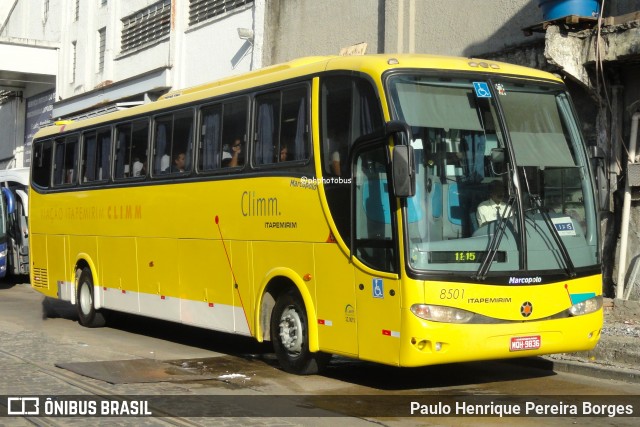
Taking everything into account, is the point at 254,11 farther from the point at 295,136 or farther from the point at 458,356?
the point at 458,356

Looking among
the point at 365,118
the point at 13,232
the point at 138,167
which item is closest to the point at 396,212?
the point at 365,118

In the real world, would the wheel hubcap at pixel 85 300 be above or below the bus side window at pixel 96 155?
below

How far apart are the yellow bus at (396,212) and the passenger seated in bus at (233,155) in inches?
0.9

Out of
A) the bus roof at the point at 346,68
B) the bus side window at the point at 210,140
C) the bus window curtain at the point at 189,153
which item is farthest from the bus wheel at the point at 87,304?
the bus side window at the point at 210,140

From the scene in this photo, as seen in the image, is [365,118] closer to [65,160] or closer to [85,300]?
[85,300]

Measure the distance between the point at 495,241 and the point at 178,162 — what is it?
18.2 feet

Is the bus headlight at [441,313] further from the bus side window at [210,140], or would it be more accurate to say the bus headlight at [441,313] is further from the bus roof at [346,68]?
the bus side window at [210,140]

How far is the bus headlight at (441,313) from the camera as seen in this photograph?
9.07m

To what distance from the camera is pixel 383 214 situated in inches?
374

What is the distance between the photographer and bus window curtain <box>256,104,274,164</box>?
37.6 ft

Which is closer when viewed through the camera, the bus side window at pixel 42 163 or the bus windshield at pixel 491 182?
the bus windshield at pixel 491 182

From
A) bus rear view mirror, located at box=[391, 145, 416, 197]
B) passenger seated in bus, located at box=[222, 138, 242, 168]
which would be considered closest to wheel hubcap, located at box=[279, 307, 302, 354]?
passenger seated in bus, located at box=[222, 138, 242, 168]

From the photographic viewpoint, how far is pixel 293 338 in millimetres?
10938

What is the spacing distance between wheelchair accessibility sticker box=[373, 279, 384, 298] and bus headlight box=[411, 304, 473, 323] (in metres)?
0.47
